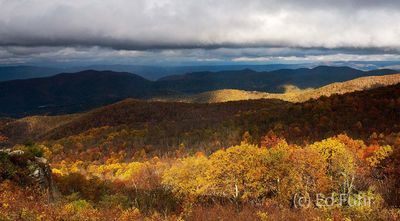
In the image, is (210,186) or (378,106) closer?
(210,186)

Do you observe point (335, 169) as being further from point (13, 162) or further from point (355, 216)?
point (13, 162)

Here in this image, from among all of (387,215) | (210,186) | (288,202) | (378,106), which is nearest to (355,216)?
(387,215)

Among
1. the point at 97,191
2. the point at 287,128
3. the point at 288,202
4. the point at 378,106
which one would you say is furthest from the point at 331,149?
the point at 378,106

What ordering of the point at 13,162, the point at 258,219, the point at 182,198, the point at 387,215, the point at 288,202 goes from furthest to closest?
the point at 182,198 → the point at 288,202 → the point at 13,162 → the point at 258,219 → the point at 387,215

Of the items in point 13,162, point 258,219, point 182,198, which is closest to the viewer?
point 258,219

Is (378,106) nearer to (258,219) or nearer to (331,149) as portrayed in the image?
(331,149)

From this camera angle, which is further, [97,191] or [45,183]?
[97,191]

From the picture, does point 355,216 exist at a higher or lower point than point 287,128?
higher

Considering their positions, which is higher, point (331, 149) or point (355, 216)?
point (355, 216)

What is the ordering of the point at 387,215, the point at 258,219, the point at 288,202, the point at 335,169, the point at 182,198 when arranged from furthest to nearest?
the point at 182,198, the point at 335,169, the point at 288,202, the point at 258,219, the point at 387,215
